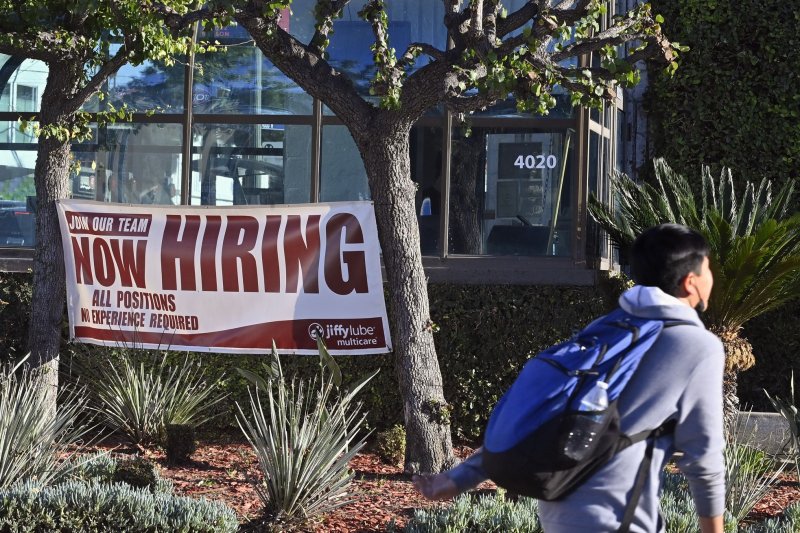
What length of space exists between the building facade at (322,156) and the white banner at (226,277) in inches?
23.2

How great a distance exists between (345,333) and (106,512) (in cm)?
367

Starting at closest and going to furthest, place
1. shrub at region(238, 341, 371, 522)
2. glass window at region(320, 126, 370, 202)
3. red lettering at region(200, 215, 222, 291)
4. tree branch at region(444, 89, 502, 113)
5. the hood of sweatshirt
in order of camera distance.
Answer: the hood of sweatshirt
shrub at region(238, 341, 371, 522)
tree branch at region(444, 89, 502, 113)
red lettering at region(200, 215, 222, 291)
glass window at region(320, 126, 370, 202)

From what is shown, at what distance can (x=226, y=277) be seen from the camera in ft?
30.8

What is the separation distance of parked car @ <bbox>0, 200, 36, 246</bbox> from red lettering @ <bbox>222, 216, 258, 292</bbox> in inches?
85.6

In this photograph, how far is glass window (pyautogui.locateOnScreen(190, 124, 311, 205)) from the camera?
9.93m

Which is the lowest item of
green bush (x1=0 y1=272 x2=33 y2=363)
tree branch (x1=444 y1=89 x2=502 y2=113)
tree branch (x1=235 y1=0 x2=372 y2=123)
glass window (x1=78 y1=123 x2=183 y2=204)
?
green bush (x1=0 y1=272 x2=33 y2=363)

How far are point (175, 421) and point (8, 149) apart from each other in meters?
3.51

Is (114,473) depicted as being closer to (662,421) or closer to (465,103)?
(465,103)

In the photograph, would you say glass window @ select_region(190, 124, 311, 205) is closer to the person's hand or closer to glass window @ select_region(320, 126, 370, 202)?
glass window @ select_region(320, 126, 370, 202)

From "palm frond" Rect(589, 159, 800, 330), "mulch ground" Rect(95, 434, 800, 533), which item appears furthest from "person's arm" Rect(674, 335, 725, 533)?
"palm frond" Rect(589, 159, 800, 330)

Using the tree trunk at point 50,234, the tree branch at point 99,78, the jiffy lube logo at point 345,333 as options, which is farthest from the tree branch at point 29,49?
the jiffy lube logo at point 345,333

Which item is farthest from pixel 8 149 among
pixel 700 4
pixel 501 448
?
pixel 501 448

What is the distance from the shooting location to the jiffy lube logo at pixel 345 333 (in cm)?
897

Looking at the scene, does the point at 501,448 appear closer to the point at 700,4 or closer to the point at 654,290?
the point at 654,290
